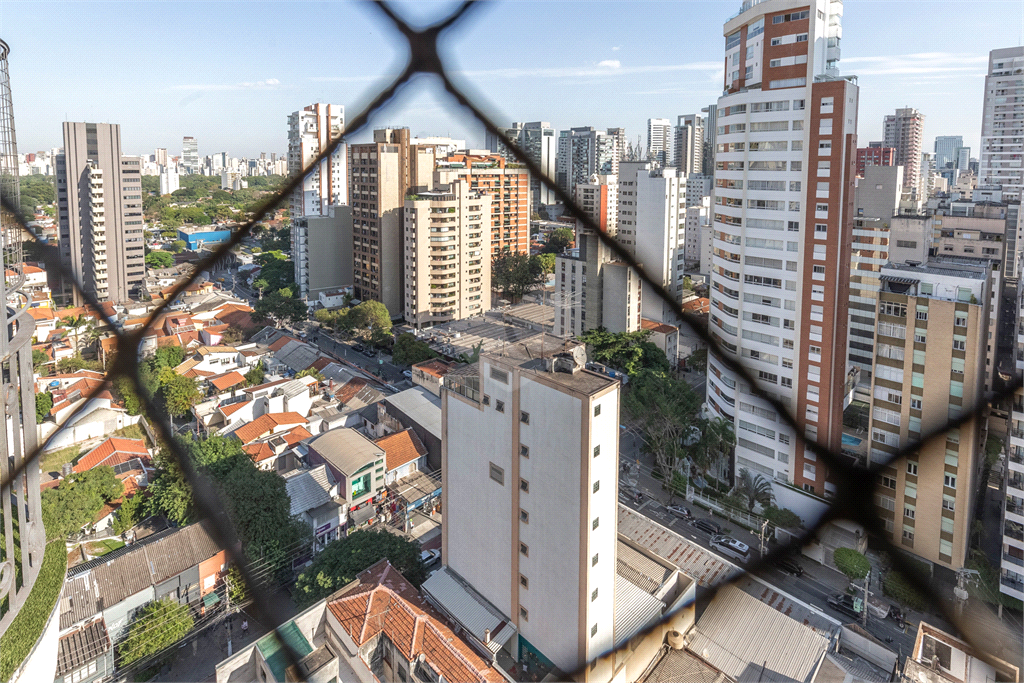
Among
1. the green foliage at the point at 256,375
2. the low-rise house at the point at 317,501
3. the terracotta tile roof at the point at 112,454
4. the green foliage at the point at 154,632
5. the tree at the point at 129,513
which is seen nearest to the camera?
the green foliage at the point at 154,632

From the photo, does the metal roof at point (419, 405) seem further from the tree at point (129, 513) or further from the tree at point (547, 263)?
the tree at point (547, 263)

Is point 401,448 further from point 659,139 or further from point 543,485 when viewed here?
point 659,139

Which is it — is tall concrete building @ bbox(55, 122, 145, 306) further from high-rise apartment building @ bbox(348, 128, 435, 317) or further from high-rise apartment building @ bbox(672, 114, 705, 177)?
high-rise apartment building @ bbox(348, 128, 435, 317)

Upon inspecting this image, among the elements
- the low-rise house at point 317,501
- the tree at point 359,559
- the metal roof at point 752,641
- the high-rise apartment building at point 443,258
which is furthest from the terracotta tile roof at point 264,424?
the metal roof at point 752,641

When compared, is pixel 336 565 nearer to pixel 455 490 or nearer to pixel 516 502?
pixel 455 490

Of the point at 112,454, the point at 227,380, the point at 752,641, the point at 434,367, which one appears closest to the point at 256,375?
the point at 227,380

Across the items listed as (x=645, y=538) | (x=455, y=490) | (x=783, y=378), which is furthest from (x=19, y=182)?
(x=645, y=538)

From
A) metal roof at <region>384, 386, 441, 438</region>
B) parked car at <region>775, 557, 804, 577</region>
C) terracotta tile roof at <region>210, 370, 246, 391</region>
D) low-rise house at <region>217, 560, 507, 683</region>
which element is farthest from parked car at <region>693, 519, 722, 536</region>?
terracotta tile roof at <region>210, 370, 246, 391</region>
